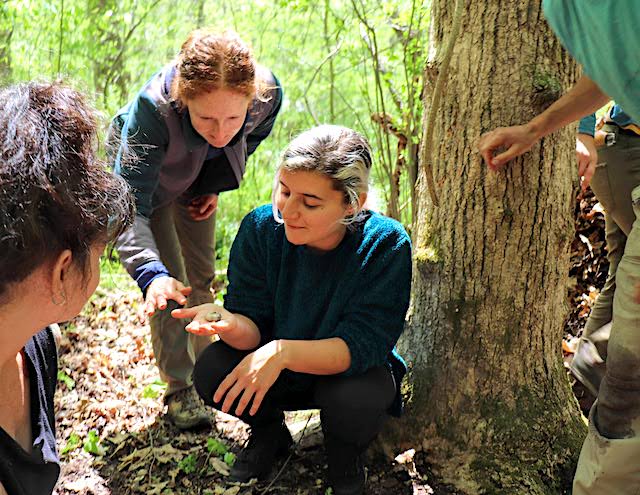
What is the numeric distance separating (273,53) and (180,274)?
510 centimetres

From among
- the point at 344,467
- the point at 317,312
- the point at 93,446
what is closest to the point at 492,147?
the point at 317,312

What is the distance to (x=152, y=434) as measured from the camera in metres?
2.97

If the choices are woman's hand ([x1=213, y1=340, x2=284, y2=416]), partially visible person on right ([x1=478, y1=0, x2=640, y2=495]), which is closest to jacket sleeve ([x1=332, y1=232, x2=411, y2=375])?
woman's hand ([x1=213, y1=340, x2=284, y2=416])

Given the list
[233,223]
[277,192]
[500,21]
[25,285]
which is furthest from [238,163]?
[233,223]

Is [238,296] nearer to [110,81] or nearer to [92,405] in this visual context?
[92,405]

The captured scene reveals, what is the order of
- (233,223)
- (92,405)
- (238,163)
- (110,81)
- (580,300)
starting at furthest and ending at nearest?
(233,223) → (110,81) → (580,300) → (92,405) → (238,163)

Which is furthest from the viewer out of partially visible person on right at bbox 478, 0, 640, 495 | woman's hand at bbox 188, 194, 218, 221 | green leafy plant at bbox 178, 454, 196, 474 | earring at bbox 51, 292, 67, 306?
woman's hand at bbox 188, 194, 218, 221

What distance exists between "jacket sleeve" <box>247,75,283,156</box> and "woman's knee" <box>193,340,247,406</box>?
3.64 feet

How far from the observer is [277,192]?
233cm

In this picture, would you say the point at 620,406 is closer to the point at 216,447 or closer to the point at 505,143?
the point at 505,143

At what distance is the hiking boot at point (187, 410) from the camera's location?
117 inches

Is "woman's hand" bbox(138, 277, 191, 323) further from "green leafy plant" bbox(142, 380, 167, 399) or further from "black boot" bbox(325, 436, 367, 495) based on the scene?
"green leafy plant" bbox(142, 380, 167, 399)

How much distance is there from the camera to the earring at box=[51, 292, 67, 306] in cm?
135

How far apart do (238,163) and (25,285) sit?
1747 mm
